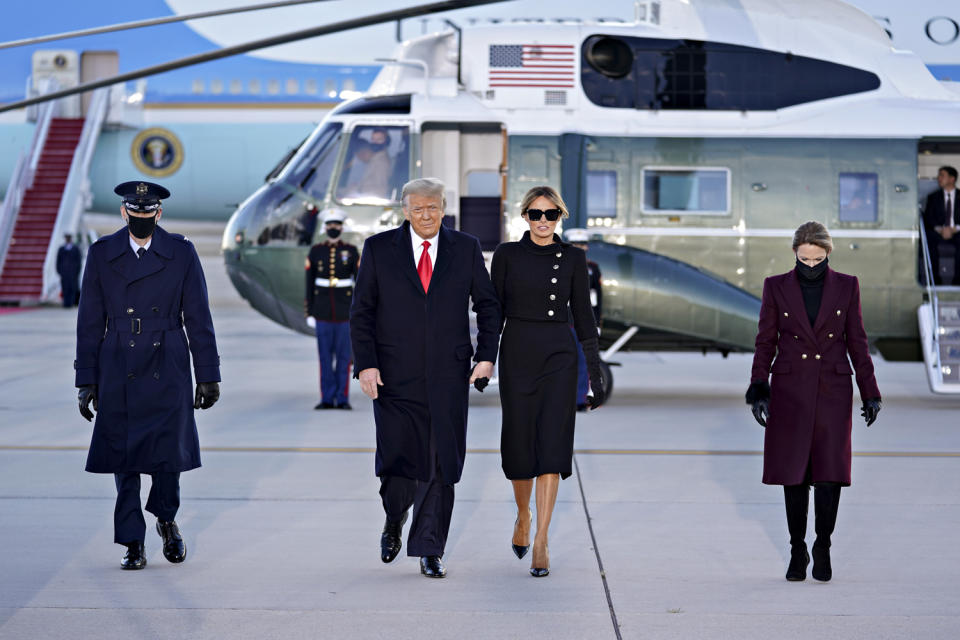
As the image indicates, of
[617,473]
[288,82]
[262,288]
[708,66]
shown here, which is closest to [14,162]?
[288,82]

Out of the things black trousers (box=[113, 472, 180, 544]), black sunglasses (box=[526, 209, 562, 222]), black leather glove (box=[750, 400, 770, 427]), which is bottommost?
black trousers (box=[113, 472, 180, 544])

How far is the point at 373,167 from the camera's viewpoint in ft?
41.0

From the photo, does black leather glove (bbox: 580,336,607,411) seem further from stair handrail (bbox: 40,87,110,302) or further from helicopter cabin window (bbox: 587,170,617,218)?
stair handrail (bbox: 40,87,110,302)

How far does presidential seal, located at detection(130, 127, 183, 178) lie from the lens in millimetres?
32312

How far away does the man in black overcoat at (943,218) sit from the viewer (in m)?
12.6

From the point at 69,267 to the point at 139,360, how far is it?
74.1 ft

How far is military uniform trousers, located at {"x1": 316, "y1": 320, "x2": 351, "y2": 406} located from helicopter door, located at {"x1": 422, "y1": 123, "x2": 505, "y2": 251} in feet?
5.77

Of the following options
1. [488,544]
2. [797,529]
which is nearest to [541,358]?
[488,544]

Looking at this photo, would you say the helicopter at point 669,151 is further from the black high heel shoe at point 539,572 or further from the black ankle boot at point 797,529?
the black high heel shoe at point 539,572

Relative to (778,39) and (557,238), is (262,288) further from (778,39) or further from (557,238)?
(557,238)

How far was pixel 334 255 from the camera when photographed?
11750 mm

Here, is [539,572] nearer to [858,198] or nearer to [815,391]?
[815,391]

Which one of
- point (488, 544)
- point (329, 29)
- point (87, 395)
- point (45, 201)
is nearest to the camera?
point (87, 395)

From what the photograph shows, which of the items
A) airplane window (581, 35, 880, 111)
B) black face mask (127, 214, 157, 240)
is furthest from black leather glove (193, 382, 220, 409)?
airplane window (581, 35, 880, 111)
